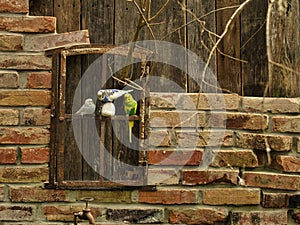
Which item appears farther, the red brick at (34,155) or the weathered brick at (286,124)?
the weathered brick at (286,124)

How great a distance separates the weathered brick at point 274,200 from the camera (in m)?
2.42

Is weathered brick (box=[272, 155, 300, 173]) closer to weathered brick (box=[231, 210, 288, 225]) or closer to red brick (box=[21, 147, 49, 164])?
weathered brick (box=[231, 210, 288, 225])

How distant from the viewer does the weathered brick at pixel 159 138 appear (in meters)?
2.40

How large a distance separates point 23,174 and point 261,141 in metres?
1.02

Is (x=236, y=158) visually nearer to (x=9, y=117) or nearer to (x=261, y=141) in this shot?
(x=261, y=141)

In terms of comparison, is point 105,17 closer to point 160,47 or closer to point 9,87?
point 160,47

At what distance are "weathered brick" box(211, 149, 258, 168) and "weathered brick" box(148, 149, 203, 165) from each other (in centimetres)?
8

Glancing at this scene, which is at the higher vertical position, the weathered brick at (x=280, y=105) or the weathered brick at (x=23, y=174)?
the weathered brick at (x=280, y=105)

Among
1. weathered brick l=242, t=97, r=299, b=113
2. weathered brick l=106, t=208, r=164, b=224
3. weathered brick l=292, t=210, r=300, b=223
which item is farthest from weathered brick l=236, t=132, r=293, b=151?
weathered brick l=106, t=208, r=164, b=224

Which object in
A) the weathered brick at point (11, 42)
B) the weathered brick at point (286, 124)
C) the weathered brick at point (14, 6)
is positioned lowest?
the weathered brick at point (286, 124)

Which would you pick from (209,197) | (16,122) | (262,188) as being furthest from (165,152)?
(16,122)

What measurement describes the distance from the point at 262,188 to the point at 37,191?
97cm

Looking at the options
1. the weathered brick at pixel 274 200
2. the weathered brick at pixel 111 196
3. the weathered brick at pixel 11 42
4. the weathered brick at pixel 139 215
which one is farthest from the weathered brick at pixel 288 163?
the weathered brick at pixel 11 42

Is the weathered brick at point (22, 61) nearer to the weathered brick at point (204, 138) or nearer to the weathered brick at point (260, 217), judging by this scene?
the weathered brick at point (204, 138)
